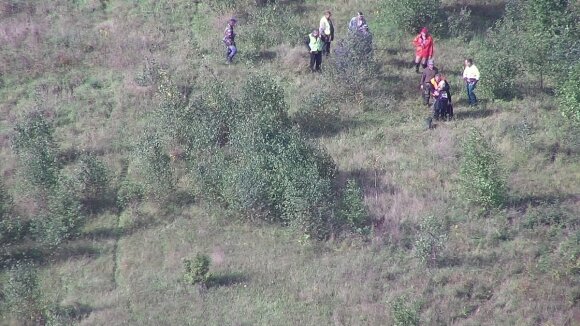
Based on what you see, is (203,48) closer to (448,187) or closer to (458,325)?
(448,187)

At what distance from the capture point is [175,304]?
1483 centimetres

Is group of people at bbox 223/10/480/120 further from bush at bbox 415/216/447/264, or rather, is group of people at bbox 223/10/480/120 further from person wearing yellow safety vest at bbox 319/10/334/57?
bush at bbox 415/216/447/264

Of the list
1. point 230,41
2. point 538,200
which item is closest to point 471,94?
point 538,200

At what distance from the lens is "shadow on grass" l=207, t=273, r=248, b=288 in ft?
50.1

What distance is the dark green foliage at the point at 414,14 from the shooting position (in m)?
22.7

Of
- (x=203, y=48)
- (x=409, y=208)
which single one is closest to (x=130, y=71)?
(x=203, y=48)

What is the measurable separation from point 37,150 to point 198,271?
5274 mm

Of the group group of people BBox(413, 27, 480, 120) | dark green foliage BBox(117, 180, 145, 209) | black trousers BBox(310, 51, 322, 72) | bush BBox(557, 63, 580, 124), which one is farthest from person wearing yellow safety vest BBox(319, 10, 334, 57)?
dark green foliage BBox(117, 180, 145, 209)

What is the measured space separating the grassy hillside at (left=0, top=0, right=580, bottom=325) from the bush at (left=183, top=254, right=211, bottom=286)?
18cm

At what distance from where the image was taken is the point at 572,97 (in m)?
18.1

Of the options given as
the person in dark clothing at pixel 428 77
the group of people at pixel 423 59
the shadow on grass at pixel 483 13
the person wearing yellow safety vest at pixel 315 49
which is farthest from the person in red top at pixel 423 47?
the shadow on grass at pixel 483 13

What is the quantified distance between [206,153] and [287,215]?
9.92 ft

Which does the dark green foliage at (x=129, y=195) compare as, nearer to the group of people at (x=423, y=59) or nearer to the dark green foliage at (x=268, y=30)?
the group of people at (x=423, y=59)

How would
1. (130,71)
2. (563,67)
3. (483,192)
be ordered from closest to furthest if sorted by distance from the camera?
(483,192)
(563,67)
(130,71)
